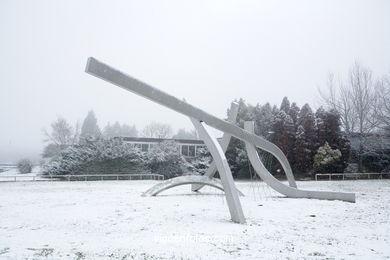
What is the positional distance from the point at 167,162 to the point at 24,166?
22.0 meters

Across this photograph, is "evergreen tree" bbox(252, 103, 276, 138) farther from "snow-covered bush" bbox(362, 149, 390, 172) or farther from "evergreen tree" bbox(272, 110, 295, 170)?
"snow-covered bush" bbox(362, 149, 390, 172)

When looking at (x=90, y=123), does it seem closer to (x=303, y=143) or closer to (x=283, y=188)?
(x=303, y=143)

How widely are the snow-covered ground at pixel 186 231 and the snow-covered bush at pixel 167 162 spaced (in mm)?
19139

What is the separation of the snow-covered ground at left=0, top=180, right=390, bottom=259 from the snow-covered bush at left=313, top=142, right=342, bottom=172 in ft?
61.7

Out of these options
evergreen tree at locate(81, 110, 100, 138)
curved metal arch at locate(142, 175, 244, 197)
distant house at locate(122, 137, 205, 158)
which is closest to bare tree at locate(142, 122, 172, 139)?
evergreen tree at locate(81, 110, 100, 138)

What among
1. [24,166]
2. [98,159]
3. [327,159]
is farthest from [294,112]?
[24,166]

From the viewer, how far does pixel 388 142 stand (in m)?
30.4

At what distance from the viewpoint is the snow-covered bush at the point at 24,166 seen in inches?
1581

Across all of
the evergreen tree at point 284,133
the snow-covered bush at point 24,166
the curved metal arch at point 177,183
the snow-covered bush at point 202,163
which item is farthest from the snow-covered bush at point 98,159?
the curved metal arch at point 177,183

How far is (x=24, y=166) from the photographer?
1582 inches

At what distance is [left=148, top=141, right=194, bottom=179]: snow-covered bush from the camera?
102ft

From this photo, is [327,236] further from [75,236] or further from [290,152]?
[290,152]

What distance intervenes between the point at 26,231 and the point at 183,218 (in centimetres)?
419

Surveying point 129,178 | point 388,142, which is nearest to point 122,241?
point 129,178
